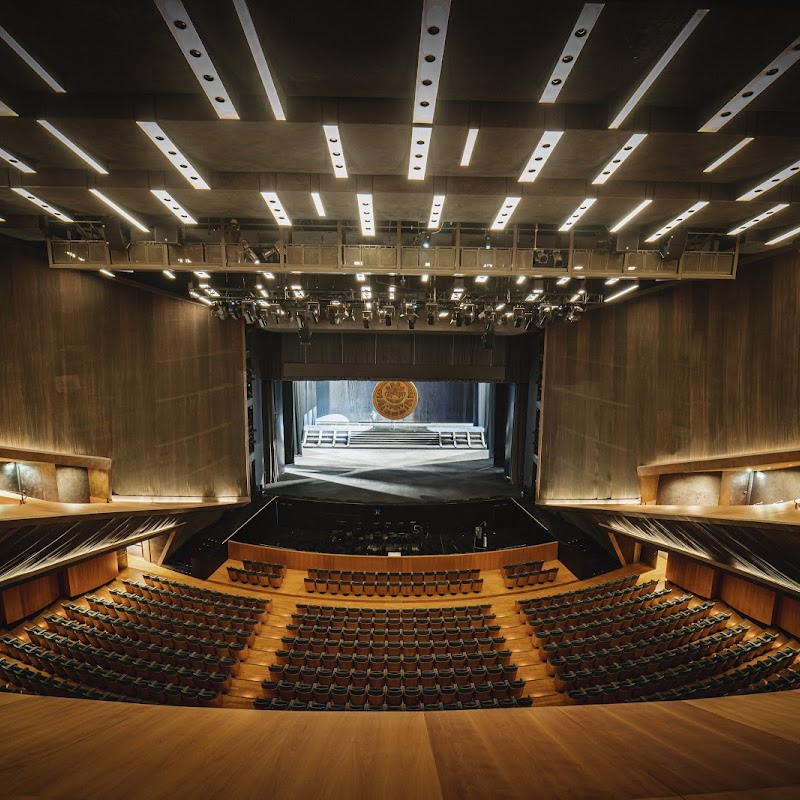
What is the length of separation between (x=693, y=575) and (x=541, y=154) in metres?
9.38

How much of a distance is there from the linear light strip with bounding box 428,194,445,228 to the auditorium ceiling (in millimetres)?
41

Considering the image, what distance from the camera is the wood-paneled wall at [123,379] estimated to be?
8.39 metres

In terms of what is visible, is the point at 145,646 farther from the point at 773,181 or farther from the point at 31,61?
the point at 773,181

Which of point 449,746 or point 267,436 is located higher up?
point 449,746

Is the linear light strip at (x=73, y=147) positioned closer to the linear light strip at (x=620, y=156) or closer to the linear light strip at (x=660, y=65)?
the linear light strip at (x=660, y=65)

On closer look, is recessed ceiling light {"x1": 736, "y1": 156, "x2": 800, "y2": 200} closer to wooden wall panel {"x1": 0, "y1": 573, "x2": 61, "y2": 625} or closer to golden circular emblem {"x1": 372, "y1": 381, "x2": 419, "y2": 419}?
wooden wall panel {"x1": 0, "y1": 573, "x2": 61, "y2": 625}

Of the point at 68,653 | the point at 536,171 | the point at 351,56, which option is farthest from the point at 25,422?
the point at 536,171

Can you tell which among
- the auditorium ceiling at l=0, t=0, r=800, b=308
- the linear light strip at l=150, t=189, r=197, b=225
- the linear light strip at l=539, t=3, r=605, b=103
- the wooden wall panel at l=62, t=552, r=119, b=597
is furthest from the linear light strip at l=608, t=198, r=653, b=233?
the wooden wall panel at l=62, t=552, r=119, b=597

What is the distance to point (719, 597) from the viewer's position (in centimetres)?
908

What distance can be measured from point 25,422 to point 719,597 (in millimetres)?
14294

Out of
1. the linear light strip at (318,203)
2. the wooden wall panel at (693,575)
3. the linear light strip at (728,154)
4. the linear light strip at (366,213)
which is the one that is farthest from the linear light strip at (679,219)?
the wooden wall panel at (693,575)

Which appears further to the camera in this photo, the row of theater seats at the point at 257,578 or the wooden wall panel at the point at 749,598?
the row of theater seats at the point at 257,578

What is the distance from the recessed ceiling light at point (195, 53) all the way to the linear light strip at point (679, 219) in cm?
565

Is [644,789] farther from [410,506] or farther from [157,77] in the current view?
[410,506]
